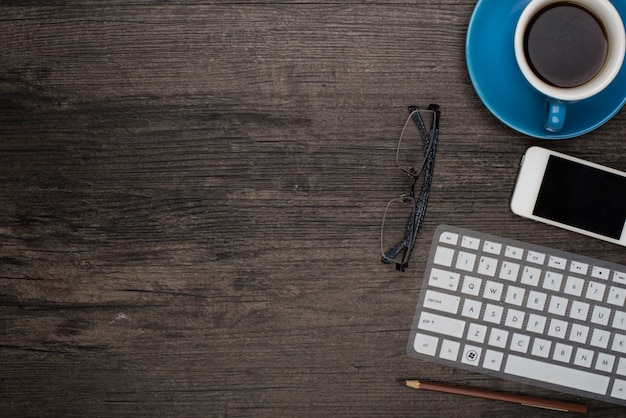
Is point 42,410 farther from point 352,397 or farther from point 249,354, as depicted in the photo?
point 352,397

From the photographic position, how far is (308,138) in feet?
2.95

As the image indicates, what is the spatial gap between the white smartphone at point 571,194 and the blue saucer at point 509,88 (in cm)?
5

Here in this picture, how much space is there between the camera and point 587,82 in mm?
832

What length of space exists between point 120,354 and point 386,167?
46 cm

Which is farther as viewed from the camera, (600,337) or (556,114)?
(600,337)

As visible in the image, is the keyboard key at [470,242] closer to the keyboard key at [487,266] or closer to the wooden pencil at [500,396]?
the keyboard key at [487,266]

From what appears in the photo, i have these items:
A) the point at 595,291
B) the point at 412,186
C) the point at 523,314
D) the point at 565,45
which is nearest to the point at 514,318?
the point at 523,314

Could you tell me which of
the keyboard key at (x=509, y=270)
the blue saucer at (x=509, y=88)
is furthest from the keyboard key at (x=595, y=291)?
the blue saucer at (x=509, y=88)

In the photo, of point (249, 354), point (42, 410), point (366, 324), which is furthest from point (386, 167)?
point (42, 410)

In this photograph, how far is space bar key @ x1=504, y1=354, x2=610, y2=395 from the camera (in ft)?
3.02

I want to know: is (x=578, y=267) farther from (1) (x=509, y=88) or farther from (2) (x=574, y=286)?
(1) (x=509, y=88)

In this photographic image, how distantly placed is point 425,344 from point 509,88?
1.20ft

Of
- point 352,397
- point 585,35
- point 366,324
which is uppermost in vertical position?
point 585,35

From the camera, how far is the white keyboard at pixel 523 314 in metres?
0.91
